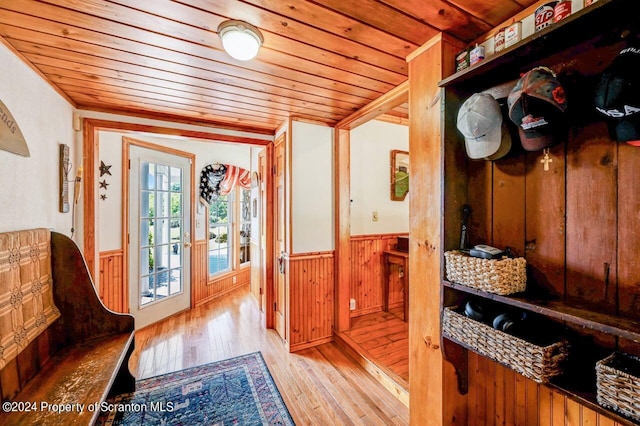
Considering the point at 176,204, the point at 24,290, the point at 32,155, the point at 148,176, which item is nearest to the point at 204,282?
the point at 176,204

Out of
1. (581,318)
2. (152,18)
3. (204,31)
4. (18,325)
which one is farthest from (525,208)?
(18,325)

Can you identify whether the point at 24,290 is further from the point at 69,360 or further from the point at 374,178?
the point at 374,178

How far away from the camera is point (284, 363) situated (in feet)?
7.75

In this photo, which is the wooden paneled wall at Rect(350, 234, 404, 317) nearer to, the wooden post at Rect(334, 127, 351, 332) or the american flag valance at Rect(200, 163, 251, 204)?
the wooden post at Rect(334, 127, 351, 332)

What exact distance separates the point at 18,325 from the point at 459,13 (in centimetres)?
262

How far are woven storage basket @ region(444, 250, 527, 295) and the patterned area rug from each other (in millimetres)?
1450

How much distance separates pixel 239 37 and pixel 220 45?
0.21 m

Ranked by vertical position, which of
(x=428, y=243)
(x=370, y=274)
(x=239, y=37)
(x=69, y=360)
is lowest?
(x=69, y=360)

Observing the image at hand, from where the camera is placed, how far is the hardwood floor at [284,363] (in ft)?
5.90

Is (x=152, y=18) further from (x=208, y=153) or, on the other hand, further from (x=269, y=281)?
(x=208, y=153)

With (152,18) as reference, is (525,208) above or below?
below

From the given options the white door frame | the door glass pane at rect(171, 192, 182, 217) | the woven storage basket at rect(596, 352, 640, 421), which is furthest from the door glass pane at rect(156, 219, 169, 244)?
the woven storage basket at rect(596, 352, 640, 421)

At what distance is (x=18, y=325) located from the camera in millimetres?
1398

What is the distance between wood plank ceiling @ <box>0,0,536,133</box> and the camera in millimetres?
1173
